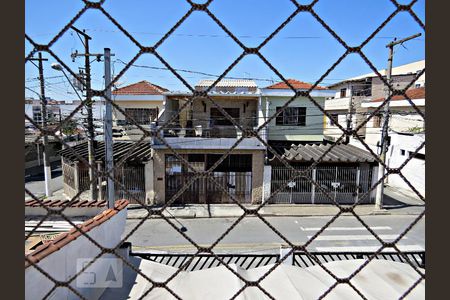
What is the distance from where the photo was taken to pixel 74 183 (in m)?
7.89

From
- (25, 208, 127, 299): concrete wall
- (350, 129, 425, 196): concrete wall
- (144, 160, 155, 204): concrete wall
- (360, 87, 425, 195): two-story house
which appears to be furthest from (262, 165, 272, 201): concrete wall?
(25, 208, 127, 299): concrete wall

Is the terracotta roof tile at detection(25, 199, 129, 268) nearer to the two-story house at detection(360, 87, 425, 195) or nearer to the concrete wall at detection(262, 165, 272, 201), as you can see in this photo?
the concrete wall at detection(262, 165, 272, 201)

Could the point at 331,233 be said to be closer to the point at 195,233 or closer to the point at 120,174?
the point at 195,233

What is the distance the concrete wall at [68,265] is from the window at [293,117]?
783 centimetres

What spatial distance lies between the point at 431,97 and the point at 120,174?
292 inches

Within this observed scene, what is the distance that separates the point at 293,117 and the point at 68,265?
851 cm

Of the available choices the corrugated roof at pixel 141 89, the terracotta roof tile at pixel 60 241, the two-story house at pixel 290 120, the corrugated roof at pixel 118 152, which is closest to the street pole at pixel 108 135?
the terracotta roof tile at pixel 60 241

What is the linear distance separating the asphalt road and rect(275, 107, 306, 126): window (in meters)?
3.37

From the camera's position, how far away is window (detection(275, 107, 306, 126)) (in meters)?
9.15

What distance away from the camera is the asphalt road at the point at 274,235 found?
17.7 ft

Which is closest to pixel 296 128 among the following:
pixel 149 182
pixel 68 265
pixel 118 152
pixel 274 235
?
pixel 274 235

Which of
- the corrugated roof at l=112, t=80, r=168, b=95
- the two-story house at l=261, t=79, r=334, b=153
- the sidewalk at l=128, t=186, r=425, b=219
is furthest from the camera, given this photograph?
the corrugated roof at l=112, t=80, r=168, b=95

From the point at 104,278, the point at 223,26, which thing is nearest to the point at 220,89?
the point at 104,278

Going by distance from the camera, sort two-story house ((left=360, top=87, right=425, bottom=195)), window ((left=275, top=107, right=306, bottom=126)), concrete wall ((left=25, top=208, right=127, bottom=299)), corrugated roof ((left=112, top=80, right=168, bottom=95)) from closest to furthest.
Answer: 1. concrete wall ((left=25, top=208, right=127, bottom=299))
2. two-story house ((left=360, top=87, right=425, bottom=195))
3. window ((left=275, top=107, right=306, bottom=126))
4. corrugated roof ((left=112, top=80, right=168, bottom=95))
